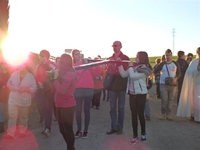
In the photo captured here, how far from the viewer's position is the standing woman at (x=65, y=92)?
5.45 m

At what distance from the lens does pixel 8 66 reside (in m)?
8.57

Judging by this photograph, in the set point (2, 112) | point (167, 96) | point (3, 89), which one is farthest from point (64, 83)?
point (167, 96)

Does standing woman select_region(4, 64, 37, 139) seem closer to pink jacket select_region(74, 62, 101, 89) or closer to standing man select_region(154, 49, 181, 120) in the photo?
pink jacket select_region(74, 62, 101, 89)

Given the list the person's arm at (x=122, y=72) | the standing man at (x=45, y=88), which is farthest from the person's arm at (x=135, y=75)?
the standing man at (x=45, y=88)

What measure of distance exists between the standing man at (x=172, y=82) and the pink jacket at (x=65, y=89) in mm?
4644

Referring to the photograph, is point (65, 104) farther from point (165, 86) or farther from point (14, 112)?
point (165, 86)

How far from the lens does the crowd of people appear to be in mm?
5625

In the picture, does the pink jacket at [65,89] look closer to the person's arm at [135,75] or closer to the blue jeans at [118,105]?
the person's arm at [135,75]

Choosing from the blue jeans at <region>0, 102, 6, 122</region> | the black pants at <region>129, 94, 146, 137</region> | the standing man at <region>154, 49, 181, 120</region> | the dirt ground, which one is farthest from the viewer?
the standing man at <region>154, 49, 181, 120</region>

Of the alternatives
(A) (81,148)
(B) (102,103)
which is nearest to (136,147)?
(A) (81,148)

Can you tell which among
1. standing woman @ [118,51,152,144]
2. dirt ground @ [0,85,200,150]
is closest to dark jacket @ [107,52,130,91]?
standing woman @ [118,51,152,144]

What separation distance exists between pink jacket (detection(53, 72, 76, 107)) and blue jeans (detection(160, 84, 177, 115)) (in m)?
4.67

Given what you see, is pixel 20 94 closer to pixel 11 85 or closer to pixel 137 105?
pixel 11 85

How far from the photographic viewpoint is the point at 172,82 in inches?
370
